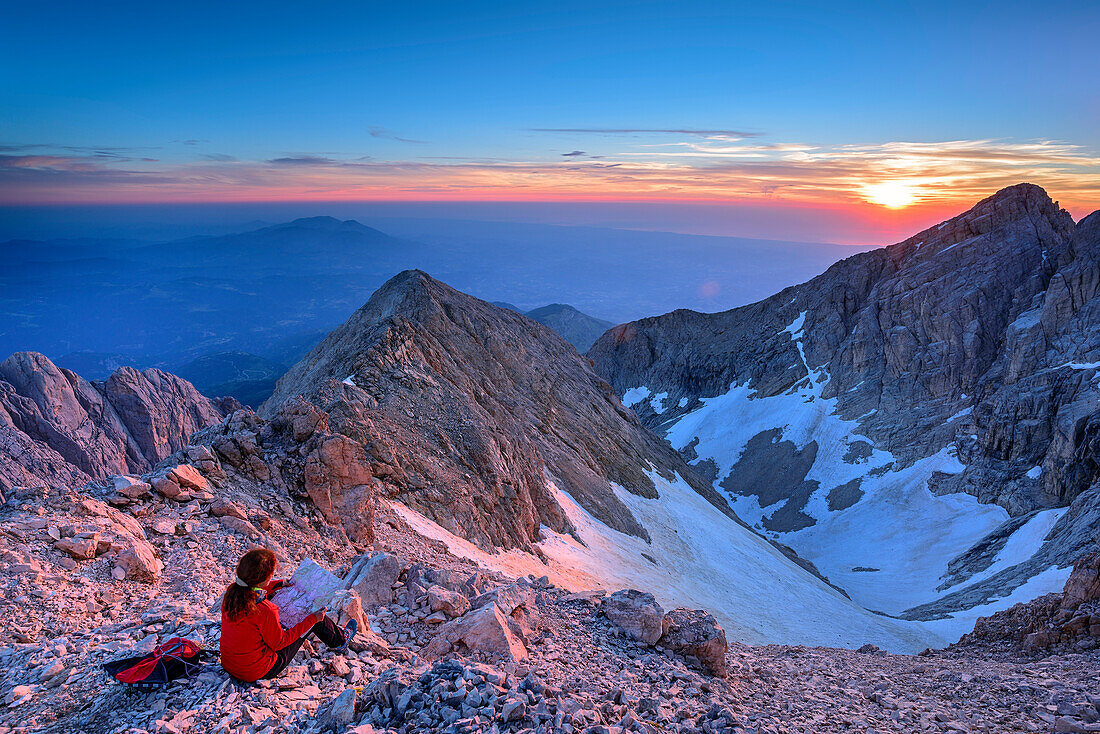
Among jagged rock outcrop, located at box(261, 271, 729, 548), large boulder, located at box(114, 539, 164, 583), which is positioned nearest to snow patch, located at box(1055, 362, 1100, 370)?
jagged rock outcrop, located at box(261, 271, 729, 548)

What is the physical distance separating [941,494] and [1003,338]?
90.1ft

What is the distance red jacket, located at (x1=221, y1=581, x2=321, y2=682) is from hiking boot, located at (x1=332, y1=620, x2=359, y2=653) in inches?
45.9

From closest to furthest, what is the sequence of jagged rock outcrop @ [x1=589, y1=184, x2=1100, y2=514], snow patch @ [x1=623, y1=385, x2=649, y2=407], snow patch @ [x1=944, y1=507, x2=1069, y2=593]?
snow patch @ [x1=944, y1=507, x2=1069, y2=593] → jagged rock outcrop @ [x1=589, y1=184, x2=1100, y2=514] → snow patch @ [x1=623, y1=385, x2=649, y2=407]

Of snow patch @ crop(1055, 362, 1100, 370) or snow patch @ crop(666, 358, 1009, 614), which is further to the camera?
snow patch @ crop(1055, 362, 1100, 370)

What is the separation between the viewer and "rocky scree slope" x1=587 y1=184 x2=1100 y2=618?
2293 inches

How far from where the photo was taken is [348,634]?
810 cm

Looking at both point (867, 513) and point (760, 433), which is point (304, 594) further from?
point (760, 433)

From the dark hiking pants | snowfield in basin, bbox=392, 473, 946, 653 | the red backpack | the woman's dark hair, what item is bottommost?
snowfield in basin, bbox=392, 473, 946, 653

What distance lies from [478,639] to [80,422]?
76.0 metres

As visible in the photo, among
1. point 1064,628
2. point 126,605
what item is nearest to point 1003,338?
point 1064,628

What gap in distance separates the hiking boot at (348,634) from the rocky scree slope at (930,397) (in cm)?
4879

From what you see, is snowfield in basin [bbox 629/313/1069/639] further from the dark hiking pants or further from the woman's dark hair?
the woman's dark hair

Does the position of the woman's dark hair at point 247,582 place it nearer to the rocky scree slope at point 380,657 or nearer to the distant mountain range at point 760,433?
the rocky scree slope at point 380,657

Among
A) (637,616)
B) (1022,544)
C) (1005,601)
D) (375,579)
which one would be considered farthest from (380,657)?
(1022,544)
